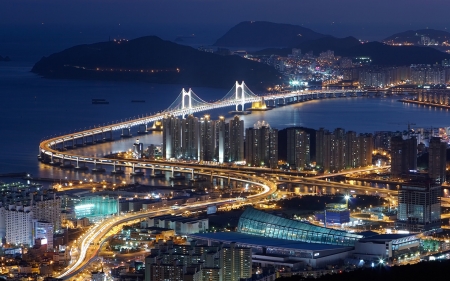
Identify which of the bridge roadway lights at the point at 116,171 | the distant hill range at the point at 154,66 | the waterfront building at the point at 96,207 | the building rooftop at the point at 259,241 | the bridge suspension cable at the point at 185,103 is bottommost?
the bridge roadway lights at the point at 116,171

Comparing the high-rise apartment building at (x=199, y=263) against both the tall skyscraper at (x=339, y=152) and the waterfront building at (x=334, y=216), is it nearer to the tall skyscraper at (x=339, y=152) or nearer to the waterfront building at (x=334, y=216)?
the waterfront building at (x=334, y=216)

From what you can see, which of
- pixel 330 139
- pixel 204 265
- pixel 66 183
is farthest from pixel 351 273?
pixel 330 139

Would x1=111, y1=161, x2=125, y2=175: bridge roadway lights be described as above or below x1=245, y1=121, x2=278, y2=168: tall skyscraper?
below

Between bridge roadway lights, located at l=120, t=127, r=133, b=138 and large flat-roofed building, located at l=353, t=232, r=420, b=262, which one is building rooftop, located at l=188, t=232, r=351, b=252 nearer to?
large flat-roofed building, located at l=353, t=232, r=420, b=262

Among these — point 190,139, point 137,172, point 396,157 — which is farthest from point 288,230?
point 190,139

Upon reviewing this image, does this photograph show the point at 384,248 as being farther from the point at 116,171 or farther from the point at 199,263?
the point at 116,171

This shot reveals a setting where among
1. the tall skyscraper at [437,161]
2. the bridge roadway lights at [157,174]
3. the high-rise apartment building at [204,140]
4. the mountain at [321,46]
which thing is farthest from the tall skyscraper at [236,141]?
the mountain at [321,46]

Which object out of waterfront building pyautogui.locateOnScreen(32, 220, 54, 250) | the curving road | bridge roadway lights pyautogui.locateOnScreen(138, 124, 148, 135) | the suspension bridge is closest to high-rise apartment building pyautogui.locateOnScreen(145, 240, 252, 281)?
the curving road
